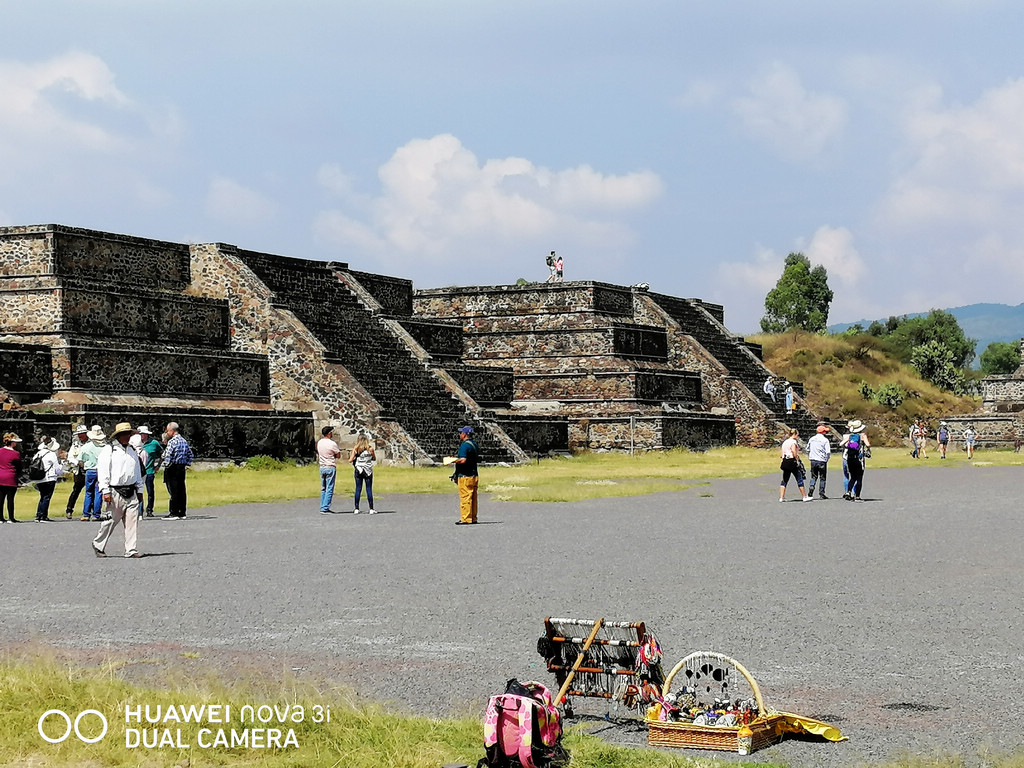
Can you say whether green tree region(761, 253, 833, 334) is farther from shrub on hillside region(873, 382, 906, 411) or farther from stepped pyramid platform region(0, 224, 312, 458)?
stepped pyramid platform region(0, 224, 312, 458)

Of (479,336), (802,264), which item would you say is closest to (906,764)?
(479,336)

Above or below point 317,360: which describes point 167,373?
below

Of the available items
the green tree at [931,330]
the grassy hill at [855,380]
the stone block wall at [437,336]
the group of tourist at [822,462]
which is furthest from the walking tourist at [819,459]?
the green tree at [931,330]

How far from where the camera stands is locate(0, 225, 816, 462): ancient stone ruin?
31.6 meters

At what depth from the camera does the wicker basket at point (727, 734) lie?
6.59 meters

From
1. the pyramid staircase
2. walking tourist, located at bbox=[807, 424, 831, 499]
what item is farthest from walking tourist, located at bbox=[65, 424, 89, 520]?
walking tourist, located at bbox=[807, 424, 831, 499]

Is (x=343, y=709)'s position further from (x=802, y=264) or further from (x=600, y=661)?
(x=802, y=264)

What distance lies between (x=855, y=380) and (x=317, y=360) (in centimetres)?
3739

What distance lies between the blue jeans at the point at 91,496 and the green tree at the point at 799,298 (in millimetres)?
95850

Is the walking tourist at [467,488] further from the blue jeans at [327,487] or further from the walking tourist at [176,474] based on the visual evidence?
the walking tourist at [176,474]

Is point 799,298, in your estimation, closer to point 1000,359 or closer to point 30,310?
point 1000,359

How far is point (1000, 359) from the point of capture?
496 feet

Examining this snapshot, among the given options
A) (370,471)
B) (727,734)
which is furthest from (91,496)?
(727,734)

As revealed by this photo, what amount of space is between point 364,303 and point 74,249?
30.8 ft
